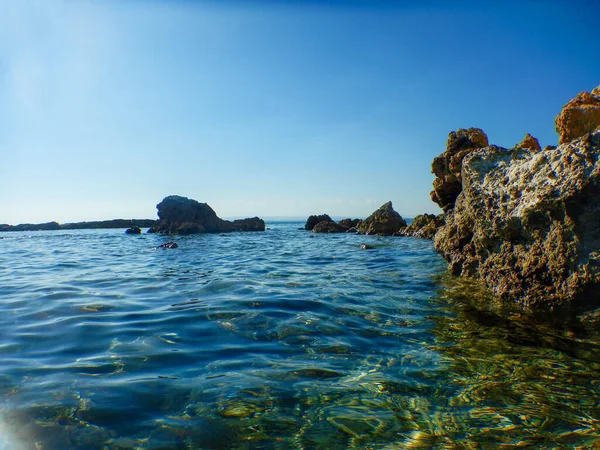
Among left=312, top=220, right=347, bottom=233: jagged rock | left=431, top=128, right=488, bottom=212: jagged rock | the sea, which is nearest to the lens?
the sea

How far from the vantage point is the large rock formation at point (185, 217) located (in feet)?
139

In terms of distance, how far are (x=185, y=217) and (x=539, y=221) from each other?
42.0 meters

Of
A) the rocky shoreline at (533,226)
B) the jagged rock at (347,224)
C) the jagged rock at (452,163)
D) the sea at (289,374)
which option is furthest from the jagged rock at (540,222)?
the jagged rock at (347,224)

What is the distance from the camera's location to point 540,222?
6.02m

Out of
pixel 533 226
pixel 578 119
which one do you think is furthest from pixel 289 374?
pixel 578 119

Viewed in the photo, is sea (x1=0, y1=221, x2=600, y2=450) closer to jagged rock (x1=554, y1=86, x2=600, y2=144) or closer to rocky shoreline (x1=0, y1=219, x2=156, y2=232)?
jagged rock (x1=554, y1=86, x2=600, y2=144)

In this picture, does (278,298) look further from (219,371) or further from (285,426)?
(285,426)

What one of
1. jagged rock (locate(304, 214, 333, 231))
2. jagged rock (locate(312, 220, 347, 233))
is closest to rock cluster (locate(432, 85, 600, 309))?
jagged rock (locate(312, 220, 347, 233))

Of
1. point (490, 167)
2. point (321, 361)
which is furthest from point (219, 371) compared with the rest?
point (490, 167)

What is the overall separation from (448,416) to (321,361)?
1.48 m

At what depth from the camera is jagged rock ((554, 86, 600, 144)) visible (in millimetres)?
12828

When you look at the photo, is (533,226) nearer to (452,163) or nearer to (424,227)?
(452,163)

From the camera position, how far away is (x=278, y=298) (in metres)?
7.05

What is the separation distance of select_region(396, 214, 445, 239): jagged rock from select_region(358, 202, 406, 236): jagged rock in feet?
3.20
